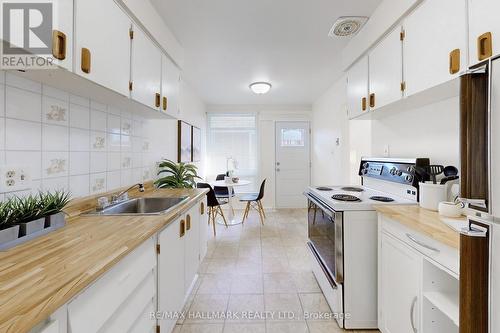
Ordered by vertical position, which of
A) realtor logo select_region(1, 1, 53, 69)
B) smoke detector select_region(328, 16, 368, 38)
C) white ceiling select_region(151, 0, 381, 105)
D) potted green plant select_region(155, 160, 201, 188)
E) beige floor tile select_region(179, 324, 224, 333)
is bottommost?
beige floor tile select_region(179, 324, 224, 333)

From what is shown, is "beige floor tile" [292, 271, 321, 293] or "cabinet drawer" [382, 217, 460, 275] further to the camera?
"beige floor tile" [292, 271, 321, 293]

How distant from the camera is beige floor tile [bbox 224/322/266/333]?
1.56 m

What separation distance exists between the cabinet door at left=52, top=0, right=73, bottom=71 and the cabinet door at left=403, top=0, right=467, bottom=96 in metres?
1.70

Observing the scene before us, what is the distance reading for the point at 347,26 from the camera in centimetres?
199

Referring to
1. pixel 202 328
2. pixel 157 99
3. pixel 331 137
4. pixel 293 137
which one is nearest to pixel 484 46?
pixel 157 99

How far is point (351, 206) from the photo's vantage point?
5.01 feet

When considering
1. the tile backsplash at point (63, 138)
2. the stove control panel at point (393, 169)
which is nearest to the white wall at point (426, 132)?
the stove control panel at point (393, 169)

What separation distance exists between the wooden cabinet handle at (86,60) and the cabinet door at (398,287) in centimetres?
180

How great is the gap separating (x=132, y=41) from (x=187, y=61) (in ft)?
4.85

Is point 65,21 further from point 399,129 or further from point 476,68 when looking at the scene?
point 399,129

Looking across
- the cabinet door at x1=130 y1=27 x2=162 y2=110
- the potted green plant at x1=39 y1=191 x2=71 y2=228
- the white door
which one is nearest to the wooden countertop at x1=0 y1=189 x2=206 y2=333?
the potted green plant at x1=39 y1=191 x2=71 y2=228

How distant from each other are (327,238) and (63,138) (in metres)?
1.90

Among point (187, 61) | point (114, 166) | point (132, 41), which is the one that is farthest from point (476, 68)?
point (187, 61)

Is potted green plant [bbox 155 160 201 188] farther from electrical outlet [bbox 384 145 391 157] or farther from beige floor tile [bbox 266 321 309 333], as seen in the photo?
electrical outlet [bbox 384 145 391 157]
